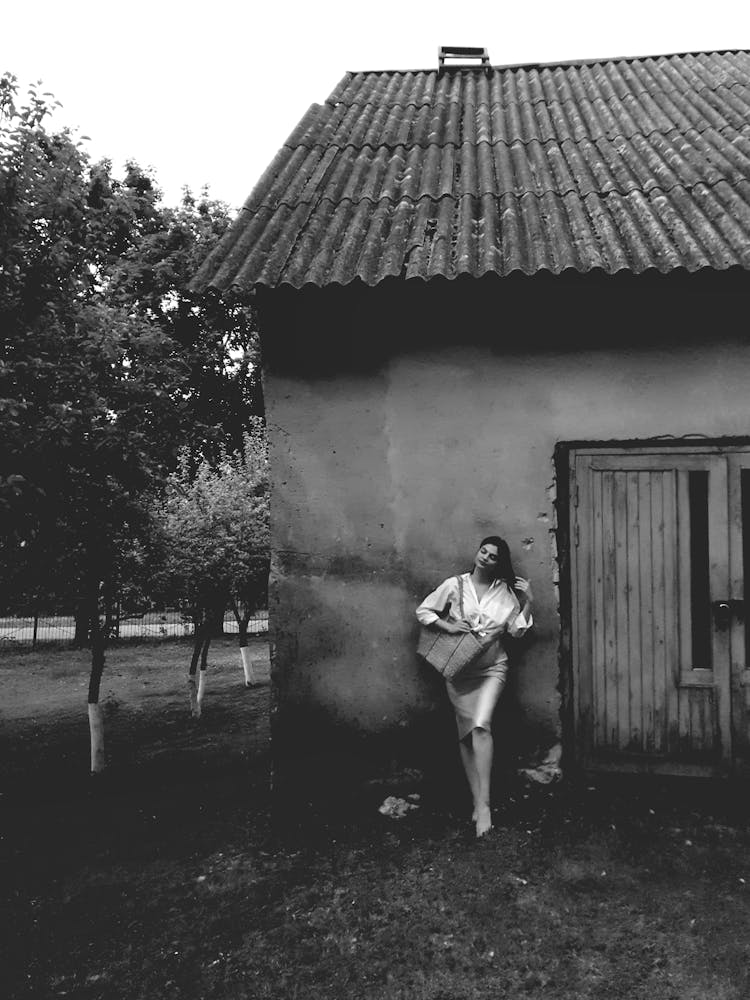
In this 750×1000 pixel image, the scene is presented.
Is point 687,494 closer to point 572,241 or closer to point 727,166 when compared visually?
point 572,241

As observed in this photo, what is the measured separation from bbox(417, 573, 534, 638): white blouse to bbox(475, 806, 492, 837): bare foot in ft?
3.55

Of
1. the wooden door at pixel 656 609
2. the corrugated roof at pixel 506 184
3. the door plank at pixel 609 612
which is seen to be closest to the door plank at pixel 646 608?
the wooden door at pixel 656 609

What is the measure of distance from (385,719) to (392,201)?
3990 millimetres

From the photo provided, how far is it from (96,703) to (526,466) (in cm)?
556

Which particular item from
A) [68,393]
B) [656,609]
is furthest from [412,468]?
[68,393]

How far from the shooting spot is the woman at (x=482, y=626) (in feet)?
14.6

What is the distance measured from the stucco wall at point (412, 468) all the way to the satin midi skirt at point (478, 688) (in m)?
0.34

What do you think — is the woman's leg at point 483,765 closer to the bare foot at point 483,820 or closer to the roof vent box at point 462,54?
the bare foot at point 483,820

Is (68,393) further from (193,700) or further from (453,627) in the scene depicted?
(193,700)

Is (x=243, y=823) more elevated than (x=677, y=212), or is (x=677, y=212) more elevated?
(x=677, y=212)

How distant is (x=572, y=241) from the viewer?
481 cm

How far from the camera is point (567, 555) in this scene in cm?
496

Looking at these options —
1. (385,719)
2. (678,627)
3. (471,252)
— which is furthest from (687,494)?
(385,719)

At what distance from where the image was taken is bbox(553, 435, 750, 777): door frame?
4.81 metres
